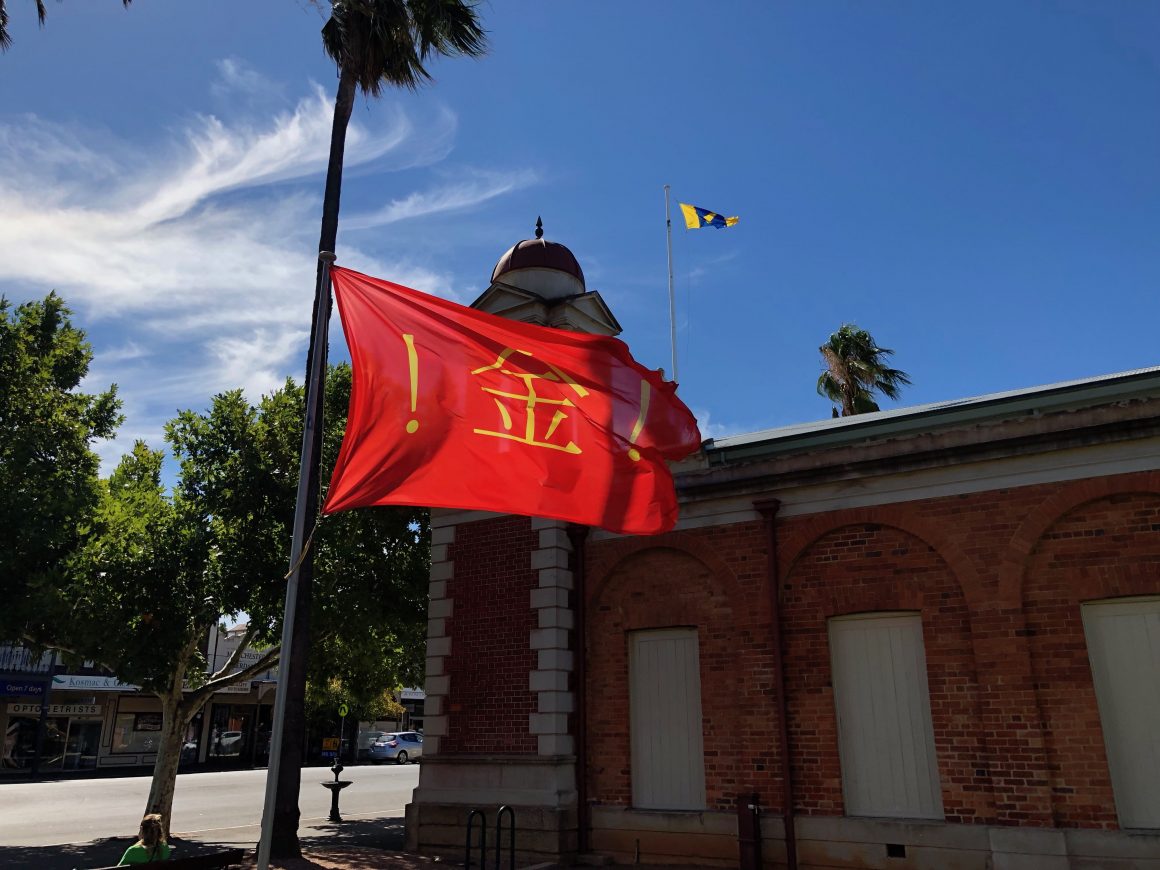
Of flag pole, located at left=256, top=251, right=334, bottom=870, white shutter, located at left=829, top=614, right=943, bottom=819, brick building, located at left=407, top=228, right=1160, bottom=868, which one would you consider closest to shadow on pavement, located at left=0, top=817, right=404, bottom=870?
brick building, located at left=407, top=228, right=1160, bottom=868

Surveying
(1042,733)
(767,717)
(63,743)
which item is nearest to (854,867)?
(767,717)

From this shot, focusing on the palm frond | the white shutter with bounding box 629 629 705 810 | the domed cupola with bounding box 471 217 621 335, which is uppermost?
the palm frond

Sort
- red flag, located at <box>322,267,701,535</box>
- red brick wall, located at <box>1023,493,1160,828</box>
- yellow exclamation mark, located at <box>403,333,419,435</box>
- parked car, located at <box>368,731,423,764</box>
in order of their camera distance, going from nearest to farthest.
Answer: red flag, located at <box>322,267,701,535</box>, yellow exclamation mark, located at <box>403,333,419,435</box>, red brick wall, located at <box>1023,493,1160,828</box>, parked car, located at <box>368,731,423,764</box>

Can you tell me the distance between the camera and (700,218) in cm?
2012

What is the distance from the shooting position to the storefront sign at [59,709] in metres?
33.5

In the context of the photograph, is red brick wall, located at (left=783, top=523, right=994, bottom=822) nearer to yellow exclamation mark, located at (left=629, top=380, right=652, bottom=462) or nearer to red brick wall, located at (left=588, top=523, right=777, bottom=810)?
red brick wall, located at (left=588, top=523, right=777, bottom=810)

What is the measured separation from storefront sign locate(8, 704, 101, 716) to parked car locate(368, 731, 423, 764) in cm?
1357

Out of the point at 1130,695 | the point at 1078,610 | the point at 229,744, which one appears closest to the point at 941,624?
the point at 1078,610

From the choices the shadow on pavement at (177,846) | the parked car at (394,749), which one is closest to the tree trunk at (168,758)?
the shadow on pavement at (177,846)

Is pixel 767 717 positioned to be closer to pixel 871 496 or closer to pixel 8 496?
pixel 871 496

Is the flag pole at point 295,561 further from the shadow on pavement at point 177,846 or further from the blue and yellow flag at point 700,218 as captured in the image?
the blue and yellow flag at point 700,218

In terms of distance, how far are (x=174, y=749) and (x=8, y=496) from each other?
5.67 metres

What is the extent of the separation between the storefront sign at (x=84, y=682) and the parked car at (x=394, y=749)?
1303 cm

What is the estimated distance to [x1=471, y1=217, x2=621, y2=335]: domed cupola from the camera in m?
14.4
